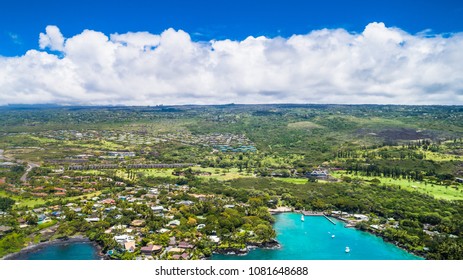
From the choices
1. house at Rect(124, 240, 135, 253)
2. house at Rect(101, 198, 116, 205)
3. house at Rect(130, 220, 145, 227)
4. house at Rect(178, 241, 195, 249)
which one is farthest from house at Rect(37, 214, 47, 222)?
house at Rect(178, 241, 195, 249)

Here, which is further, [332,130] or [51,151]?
[332,130]

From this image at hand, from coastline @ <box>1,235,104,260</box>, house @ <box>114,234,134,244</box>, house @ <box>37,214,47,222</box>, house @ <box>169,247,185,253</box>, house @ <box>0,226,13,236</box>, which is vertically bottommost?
coastline @ <box>1,235,104,260</box>

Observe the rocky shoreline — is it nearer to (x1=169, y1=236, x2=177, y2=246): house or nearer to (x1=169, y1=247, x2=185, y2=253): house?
(x1=169, y1=247, x2=185, y2=253): house

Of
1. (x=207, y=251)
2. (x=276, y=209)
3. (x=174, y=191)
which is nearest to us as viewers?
(x=207, y=251)

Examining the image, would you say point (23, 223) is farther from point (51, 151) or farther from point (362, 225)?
point (51, 151)

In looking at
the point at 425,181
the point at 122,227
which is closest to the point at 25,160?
the point at 122,227

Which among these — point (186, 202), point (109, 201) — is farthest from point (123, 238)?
point (109, 201)

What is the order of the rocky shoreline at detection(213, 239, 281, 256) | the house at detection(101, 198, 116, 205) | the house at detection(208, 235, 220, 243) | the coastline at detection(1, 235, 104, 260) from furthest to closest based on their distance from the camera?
the house at detection(101, 198, 116, 205) → the house at detection(208, 235, 220, 243) → the rocky shoreline at detection(213, 239, 281, 256) → the coastline at detection(1, 235, 104, 260)

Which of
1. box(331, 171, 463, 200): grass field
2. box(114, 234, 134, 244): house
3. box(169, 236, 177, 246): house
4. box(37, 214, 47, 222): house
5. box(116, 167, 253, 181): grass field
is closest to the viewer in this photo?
box(169, 236, 177, 246): house
